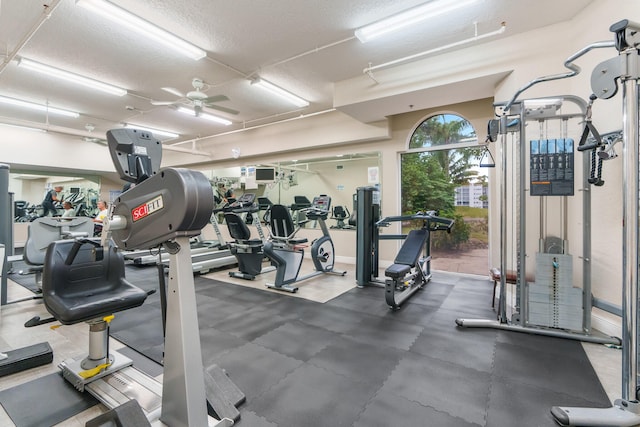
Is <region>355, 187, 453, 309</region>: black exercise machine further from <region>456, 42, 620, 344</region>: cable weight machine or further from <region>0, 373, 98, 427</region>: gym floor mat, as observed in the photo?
<region>0, 373, 98, 427</region>: gym floor mat

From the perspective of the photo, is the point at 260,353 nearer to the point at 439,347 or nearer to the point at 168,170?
the point at 439,347

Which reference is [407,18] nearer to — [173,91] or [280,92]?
[280,92]

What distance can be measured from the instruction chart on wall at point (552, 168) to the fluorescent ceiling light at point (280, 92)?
161 inches

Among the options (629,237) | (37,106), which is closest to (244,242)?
(629,237)

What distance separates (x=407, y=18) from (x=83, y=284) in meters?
4.10

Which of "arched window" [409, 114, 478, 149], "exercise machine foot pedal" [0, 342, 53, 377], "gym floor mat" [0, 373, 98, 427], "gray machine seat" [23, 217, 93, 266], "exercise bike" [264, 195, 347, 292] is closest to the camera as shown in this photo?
"gym floor mat" [0, 373, 98, 427]

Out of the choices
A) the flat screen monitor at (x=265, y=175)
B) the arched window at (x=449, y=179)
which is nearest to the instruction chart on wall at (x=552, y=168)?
the arched window at (x=449, y=179)

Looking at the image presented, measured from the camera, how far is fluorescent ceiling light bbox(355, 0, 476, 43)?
10.2 ft

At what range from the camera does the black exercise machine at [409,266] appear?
11.4 feet

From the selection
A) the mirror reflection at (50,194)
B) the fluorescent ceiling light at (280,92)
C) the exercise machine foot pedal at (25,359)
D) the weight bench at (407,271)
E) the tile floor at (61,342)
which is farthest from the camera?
the mirror reflection at (50,194)

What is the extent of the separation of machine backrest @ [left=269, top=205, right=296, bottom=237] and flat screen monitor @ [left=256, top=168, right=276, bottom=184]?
11.1 feet

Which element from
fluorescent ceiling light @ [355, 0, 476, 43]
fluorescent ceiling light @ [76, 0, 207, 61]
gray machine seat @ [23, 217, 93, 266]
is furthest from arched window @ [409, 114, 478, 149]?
gray machine seat @ [23, 217, 93, 266]

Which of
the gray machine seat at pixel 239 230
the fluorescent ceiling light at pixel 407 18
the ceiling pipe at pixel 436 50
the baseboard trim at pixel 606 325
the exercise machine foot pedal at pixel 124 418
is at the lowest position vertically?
the baseboard trim at pixel 606 325

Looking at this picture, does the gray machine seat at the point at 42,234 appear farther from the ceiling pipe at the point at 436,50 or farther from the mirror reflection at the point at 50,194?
the mirror reflection at the point at 50,194
